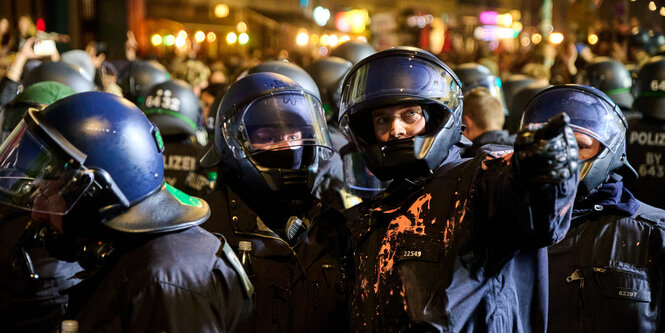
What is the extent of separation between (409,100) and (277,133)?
2.57 feet

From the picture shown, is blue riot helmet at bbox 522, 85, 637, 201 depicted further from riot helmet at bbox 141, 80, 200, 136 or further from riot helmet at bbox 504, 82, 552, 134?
riot helmet at bbox 141, 80, 200, 136

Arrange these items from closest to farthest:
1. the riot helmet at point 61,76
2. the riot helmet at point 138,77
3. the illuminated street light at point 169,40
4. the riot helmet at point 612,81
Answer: the riot helmet at point 61,76, the riot helmet at point 612,81, the riot helmet at point 138,77, the illuminated street light at point 169,40

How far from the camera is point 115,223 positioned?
2.21 meters

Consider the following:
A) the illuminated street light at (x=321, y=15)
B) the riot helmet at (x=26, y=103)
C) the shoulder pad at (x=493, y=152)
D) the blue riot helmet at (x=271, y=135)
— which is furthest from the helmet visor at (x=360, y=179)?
the illuminated street light at (x=321, y=15)

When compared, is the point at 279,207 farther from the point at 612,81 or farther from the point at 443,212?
the point at 612,81

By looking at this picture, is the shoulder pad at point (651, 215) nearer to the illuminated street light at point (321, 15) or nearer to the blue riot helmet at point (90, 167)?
the blue riot helmet at point (90, 167)

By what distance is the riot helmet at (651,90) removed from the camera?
5371 mm

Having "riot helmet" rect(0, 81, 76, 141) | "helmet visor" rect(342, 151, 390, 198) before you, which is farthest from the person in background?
"riot helmet" rect(0, 81, 76, 141)

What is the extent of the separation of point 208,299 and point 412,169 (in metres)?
0.94

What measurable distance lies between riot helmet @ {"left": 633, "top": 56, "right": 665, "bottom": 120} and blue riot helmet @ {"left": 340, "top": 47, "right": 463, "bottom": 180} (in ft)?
10.8

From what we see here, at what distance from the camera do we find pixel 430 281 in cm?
224

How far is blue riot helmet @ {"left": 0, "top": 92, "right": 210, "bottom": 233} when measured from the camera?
7.17 ft

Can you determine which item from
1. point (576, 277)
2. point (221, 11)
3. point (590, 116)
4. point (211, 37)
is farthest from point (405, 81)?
point (221, 11)

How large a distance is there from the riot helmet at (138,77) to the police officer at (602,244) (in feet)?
24.4
